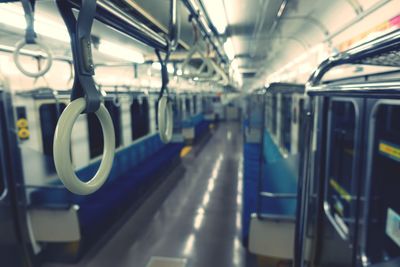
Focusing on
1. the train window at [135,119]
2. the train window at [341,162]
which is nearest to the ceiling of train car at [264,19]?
the train window at [341,162]

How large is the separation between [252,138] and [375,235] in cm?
623

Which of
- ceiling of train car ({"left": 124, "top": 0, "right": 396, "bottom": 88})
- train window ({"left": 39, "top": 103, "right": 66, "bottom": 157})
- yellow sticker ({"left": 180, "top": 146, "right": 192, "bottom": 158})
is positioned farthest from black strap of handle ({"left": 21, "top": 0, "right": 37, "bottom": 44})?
yellow sticker ({"left": 180, "top": 146, "right": 192, "bottom": 158})

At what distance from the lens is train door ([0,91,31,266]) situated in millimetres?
2949

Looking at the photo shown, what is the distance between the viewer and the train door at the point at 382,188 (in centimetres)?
192

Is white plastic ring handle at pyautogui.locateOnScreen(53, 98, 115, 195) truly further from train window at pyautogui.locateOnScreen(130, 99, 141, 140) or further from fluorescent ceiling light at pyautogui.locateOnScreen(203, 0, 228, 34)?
train window at pyautogui.locateOnScreen(130, 99, 141, 140)

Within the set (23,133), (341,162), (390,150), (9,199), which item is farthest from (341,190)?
(23,133)

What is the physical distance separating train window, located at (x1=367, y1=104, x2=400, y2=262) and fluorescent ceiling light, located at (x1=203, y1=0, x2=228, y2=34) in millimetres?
1497

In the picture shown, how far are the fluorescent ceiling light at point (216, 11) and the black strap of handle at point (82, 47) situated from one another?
142 centimetres

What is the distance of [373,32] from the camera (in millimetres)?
2043

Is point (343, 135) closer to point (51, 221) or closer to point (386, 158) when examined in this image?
point (386, 158)

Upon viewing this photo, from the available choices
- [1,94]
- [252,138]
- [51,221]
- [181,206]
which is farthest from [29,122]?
[252,138]

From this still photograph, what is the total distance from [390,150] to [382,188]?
15.9 inches

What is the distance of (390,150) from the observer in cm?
189

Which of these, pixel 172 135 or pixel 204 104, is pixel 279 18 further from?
pixel 204 104
